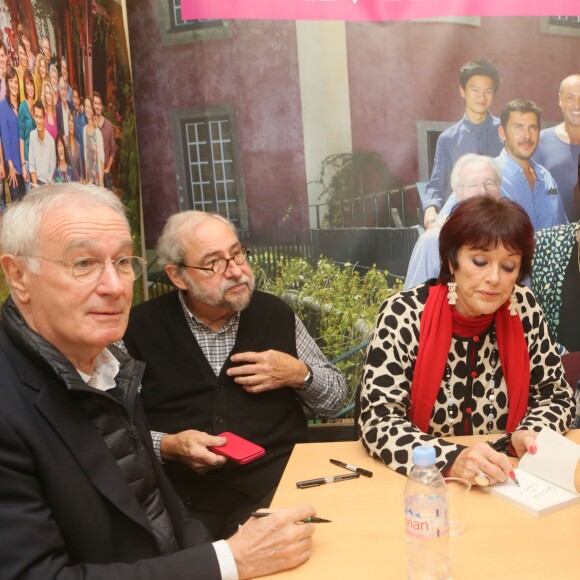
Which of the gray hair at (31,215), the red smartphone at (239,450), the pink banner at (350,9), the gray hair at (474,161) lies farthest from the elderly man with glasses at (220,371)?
the gray hair at (474,161)

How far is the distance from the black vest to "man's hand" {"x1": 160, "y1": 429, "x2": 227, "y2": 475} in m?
0.15

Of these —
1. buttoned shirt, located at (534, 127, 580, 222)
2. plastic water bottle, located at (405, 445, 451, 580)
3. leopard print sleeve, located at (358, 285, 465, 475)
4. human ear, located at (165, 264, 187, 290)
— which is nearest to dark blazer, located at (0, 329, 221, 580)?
plastic water bottle, located at (405, 445, 451, 580)

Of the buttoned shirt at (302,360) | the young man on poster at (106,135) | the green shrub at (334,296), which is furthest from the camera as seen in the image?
the green shrub at (334,296)

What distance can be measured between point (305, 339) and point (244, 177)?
3.67 feet

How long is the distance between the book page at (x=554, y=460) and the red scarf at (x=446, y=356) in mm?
384

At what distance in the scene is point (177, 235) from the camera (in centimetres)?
245

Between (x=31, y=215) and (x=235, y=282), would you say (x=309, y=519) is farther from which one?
(x=235, y=282)

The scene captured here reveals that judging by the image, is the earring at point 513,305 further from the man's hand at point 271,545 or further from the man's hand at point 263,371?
the man's hand at point 271,545

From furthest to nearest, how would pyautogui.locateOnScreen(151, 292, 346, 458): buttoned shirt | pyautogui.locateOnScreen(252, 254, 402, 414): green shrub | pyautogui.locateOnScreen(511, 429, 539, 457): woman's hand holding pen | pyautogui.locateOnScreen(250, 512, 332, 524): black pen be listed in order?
1. pyautogui.locateOnScreen(252, 254, 402, 414): green shrub
2. pyautogui.locateOnScreen(151, 292, 346, 458): buttoned shirt
3. pyautogui.locateOnScreen(511, 429, 539, 457): woman's hand holding pen
4. pyautogui.locateOnScreen(250, 512, 332, 524): black pen

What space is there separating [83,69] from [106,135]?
0.33 metres

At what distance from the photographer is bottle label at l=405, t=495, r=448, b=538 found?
112 cm

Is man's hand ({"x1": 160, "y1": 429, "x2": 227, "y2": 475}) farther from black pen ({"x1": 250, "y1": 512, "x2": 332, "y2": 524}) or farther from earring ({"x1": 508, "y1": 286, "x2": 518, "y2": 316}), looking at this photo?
earring ({"x1": 508, "y1": 286, "x2": 518, "y2": 316})

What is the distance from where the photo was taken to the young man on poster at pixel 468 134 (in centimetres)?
311

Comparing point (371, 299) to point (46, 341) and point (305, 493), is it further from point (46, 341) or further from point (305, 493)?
point (46, 341)
